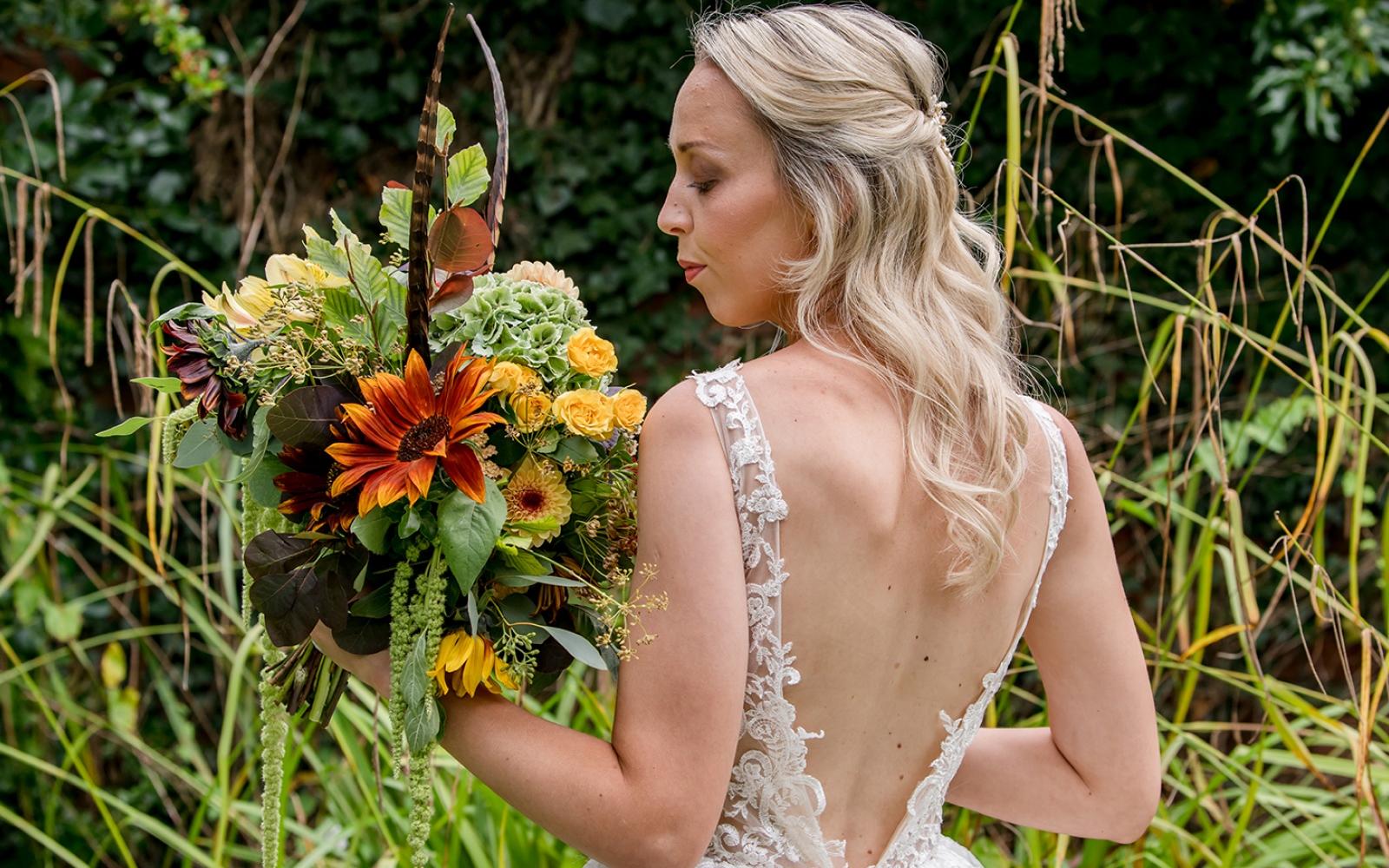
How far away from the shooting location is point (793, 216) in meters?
1.47

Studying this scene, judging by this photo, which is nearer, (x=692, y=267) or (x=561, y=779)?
(x=561, y=779)

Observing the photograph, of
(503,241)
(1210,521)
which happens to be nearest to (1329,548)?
(1210,521)

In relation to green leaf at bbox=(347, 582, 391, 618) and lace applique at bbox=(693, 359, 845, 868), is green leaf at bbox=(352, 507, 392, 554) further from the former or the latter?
lace applique at bbox=(693, 359, 845, 868)

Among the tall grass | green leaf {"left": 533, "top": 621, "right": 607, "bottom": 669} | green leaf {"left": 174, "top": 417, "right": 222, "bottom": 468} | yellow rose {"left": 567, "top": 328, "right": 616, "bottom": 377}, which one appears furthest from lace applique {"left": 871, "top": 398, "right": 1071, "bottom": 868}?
the tall grass

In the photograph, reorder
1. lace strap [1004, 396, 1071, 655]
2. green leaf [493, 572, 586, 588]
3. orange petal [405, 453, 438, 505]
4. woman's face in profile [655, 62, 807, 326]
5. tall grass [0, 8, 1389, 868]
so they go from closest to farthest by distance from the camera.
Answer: orange petal [405, 453, 438, 505], green leaf [493, 572, 586, 588], woman's face in profile [655, 62, 807, 326], lace strap [1004, 396, 1071, 655], tall grass [0, 8, 1389, 868]

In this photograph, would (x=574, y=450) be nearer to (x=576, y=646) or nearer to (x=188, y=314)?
(x=576, y=646)

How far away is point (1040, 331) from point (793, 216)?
2.73 meters

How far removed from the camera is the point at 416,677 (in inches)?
51.3

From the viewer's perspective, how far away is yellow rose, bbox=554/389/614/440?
1.36 meters

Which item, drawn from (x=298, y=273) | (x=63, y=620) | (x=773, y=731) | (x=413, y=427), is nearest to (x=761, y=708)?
(x=773, y=731)

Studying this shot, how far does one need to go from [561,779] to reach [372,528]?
1.10 ft

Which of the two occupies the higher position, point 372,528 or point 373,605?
point 372,528

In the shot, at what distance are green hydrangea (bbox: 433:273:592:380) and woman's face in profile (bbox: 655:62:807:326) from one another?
183 millimetres

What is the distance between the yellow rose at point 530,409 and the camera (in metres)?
1.36
